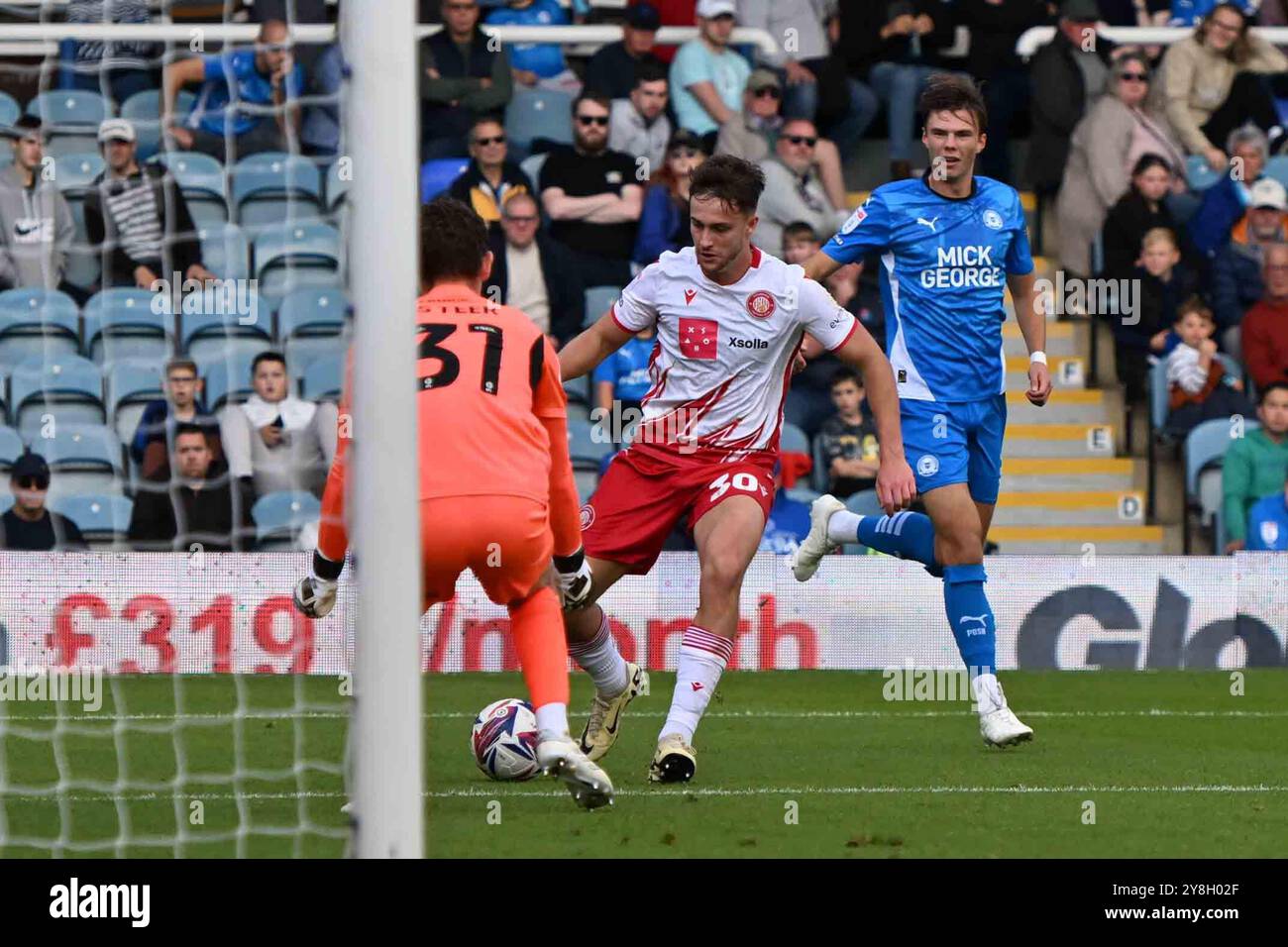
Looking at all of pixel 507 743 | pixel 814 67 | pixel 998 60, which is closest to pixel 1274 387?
pixel 998 60

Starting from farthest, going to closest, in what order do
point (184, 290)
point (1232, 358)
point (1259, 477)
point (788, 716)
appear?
point (1232, 358)
point (1259, 477)
point (184, 290)
point (788, 716)

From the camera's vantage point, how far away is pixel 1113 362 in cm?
1530

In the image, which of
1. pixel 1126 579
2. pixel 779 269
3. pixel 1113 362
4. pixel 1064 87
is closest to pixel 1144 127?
pixel 1064 87

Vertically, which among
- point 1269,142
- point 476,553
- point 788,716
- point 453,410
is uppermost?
point 1269,142

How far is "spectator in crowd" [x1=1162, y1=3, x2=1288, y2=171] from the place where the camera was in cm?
1553

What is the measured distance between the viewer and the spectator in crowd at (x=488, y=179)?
13.5 metres

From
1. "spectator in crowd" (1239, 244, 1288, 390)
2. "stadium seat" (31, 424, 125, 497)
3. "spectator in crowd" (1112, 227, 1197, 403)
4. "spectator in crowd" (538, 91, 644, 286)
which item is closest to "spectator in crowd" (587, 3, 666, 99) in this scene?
"spectator in crowd" (538, 91, 644, 286)

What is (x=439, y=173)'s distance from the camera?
Result: 13727 mm

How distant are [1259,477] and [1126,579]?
1.54m

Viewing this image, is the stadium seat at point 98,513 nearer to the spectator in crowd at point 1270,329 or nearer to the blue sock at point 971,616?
the blue sock at point 971,616

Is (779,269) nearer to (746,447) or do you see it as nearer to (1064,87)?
(746,447)

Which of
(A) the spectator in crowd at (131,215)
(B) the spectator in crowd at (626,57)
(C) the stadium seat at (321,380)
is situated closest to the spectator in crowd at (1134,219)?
(B) the spectator in crowd at (626,57)

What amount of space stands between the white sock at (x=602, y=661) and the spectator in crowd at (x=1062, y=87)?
Result: 8.43 m

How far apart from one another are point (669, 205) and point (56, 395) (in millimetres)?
4870
